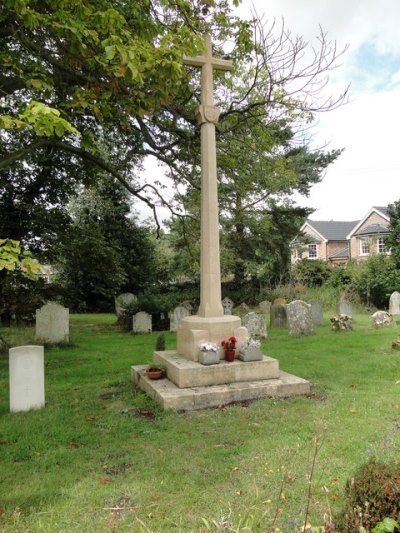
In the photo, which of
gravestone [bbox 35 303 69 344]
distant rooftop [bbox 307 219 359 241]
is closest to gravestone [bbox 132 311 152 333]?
gravestone [bbox 35 303 69 344]

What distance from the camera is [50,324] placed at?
37.8 ft

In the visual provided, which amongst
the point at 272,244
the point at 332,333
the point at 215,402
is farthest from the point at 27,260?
the point at 272,244

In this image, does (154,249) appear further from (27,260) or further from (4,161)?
(27,260)

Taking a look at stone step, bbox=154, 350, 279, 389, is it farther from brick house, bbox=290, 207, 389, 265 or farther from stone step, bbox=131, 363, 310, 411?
brick house, bbox=290, 207, 389, 265

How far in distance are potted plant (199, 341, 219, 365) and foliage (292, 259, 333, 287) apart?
22.0 metres

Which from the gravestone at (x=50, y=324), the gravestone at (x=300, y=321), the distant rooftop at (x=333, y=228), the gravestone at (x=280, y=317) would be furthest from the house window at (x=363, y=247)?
the gravestone at (x=50, y=324)

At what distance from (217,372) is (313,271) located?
23517 millimetres

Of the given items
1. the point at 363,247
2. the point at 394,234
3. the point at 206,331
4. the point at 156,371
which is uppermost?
the point at 363,247

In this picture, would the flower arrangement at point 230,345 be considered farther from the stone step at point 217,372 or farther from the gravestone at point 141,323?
the gravestone at point 141,323

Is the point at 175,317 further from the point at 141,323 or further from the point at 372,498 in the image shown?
the point at 372,498

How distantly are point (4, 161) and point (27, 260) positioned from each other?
5.35 meters

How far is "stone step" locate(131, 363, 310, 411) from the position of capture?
17.7 ft

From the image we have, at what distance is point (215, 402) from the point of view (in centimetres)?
555

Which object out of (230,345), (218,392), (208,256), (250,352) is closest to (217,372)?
(218,392)
